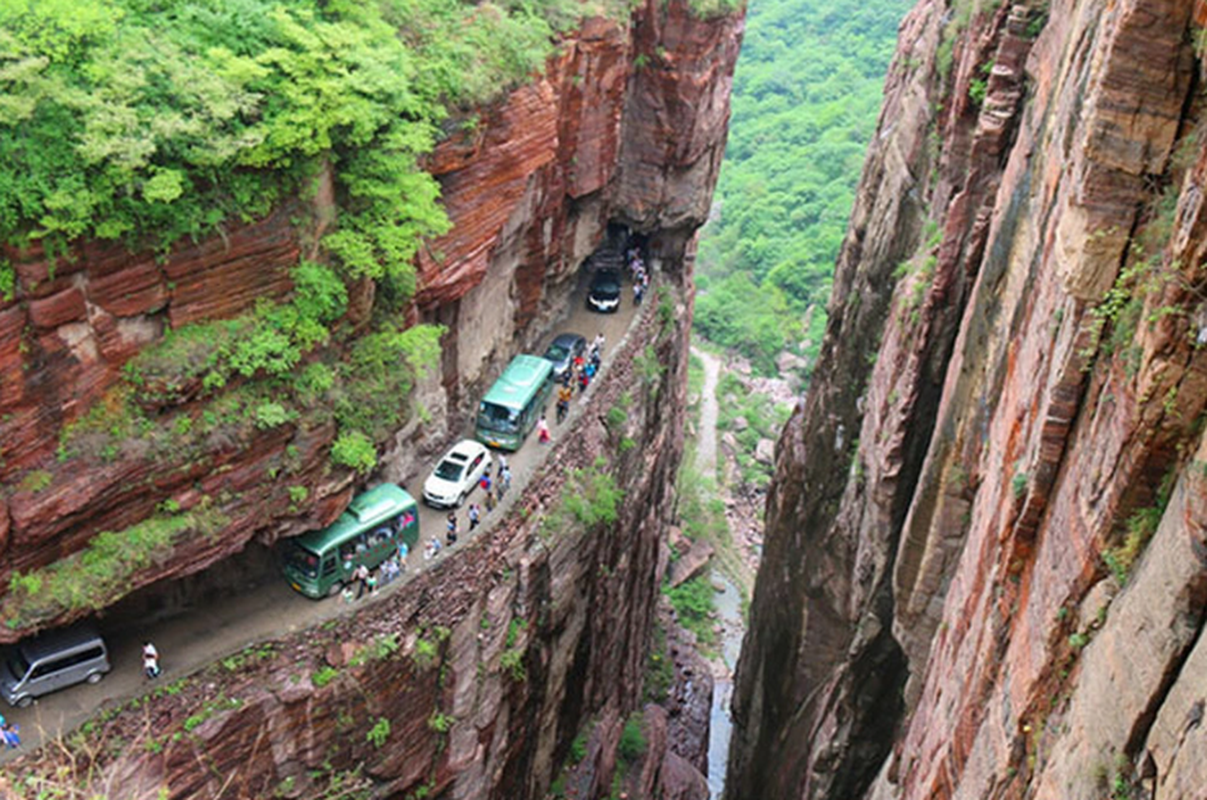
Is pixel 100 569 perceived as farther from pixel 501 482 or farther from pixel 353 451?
pixel 501 482

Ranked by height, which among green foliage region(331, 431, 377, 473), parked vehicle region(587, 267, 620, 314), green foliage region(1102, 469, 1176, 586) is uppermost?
green foliage region(1102, 469, 1176, 586)

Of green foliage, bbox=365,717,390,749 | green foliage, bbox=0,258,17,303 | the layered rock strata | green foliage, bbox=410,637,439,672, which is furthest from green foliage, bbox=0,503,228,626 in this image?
green foliage, bbox=365,717,390,749

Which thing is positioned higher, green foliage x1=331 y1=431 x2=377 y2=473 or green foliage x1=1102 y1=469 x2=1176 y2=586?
green foliage x1=1102 y1=469 x2=1176 y2=586

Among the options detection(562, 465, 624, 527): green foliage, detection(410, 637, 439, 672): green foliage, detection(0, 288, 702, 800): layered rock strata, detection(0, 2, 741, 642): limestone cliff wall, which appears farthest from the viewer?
detection(562, 465, 624, 527): green foliage

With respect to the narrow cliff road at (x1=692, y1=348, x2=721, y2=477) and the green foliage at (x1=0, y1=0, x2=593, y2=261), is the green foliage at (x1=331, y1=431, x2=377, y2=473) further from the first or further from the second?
the narrow cliff road at (x1=692, y1=348, x2=721, y2=477)

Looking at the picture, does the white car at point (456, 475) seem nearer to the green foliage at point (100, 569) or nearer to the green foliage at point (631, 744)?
the green foliage at point (100, 569)

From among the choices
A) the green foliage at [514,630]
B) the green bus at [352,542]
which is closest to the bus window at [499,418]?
the green bus at [352,542]

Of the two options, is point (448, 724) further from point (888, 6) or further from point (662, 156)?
point (888, 6)

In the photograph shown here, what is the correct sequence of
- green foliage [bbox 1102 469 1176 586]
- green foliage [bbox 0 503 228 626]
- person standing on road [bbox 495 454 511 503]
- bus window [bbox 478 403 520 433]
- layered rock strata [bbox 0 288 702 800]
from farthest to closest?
bus window [bbox 478 403 520 433]
person standing on road [bbox 495 454 511 503]
layered rock strata [bbox 0 288 702 800]
green foliage [bbox 0 503 228 626]
green foliage [bbox 1102 469 1176 586]
